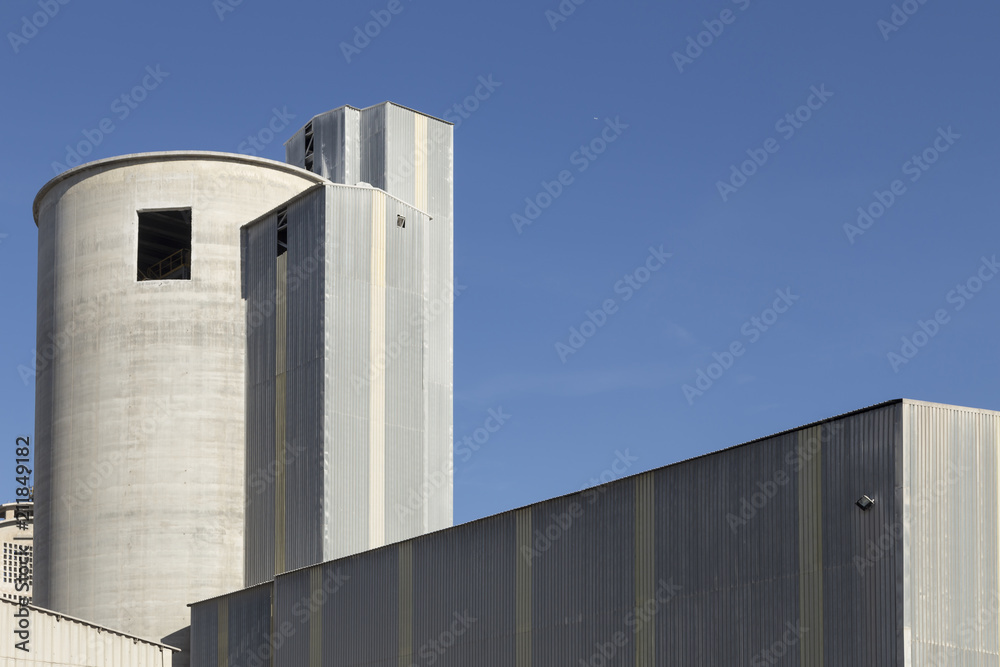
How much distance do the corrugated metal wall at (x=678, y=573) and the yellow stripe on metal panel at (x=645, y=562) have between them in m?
0.04

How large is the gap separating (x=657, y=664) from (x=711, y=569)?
255 cm

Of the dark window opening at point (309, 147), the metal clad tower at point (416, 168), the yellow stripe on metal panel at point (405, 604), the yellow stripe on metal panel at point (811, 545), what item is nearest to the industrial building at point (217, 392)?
the metal clad tower at point (416, 168)

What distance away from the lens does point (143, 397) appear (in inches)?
1973

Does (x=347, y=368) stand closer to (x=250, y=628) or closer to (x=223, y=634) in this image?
(x=250, y=628)

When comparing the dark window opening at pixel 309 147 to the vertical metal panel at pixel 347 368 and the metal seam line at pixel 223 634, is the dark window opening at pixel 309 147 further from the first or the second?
the metal seam line at pixel 223 634

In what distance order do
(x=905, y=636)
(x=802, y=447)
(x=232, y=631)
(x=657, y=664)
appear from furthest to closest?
(x=232, y=631), (x=657, y=664), (x=802, y=447), (x=905, y=636)

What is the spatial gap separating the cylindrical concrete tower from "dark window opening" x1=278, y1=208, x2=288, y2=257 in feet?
7.34

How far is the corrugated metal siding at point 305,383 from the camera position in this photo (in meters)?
46.1

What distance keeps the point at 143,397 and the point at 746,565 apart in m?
28.7

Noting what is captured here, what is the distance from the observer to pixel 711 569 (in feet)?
93.7

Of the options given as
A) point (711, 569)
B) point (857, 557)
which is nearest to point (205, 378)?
point (711, 569)

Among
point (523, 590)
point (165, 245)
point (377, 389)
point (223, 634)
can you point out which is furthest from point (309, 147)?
point (523, 590)

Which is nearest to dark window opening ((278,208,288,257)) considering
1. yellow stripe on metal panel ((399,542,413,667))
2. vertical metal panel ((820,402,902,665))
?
yellow stripe on metal panel ((399,542,413,667))

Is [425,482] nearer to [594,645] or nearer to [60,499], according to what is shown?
[60,499]
